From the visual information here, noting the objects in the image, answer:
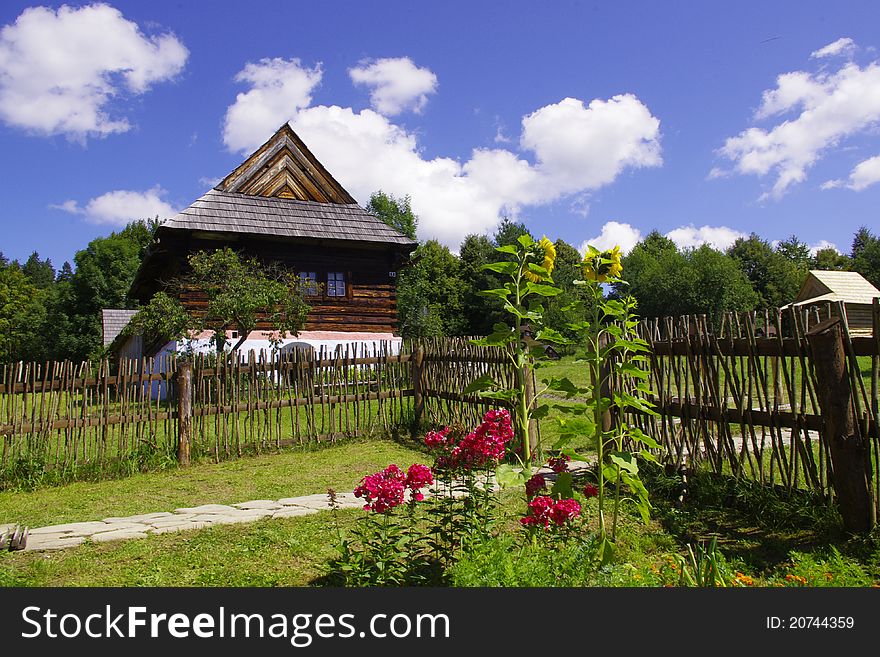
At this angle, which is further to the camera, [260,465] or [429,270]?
[429,270]

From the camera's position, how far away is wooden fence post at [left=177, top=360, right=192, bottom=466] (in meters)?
8.12

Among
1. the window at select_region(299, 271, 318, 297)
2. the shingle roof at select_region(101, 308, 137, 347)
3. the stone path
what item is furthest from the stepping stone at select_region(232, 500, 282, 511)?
the shingle roof at select_region(101, 308, 137, 347)

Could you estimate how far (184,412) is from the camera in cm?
825

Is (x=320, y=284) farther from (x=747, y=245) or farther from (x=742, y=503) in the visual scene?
(x=747, y=245)

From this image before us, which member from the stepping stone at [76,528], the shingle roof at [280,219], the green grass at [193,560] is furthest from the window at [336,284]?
the green grass at [193,560]

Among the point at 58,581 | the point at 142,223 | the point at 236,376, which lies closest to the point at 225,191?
the point at 236,376

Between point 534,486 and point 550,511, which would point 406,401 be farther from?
point 550,511

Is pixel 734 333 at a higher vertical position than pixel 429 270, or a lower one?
lower

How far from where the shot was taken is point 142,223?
4856cm

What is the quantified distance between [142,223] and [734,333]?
51.6 m

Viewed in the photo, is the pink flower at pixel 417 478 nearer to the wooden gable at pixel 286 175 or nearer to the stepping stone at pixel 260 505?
the stepping stone at pixel 260 505

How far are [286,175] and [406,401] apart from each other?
41.8ft

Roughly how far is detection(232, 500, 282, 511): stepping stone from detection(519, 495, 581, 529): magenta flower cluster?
3162 mm

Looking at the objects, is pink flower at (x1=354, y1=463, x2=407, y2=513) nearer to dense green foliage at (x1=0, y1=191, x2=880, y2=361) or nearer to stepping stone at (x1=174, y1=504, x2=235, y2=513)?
stepping stone at (x1=174, y1=504, x2=235, y2=513)
